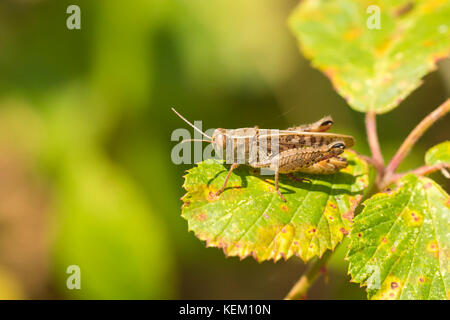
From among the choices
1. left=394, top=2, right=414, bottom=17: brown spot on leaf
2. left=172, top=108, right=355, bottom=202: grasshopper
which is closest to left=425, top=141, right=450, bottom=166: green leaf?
left=172, top=108, right=355, bottom=202: grasshopper

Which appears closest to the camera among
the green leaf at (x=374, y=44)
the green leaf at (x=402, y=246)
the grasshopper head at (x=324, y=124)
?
A: the green leaf at (x=402, y=246)

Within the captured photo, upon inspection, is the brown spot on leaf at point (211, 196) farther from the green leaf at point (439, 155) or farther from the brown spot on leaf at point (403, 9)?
the brown spot on leaf at point (403, 9)

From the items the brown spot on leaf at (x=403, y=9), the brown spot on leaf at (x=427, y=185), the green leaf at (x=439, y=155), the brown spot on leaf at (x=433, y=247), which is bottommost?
the brown spot on leaf at (x=433, y=247)

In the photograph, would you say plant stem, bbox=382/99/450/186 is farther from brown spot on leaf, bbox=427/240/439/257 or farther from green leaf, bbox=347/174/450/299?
brown spot on leaf, bbox=427/240/439/257

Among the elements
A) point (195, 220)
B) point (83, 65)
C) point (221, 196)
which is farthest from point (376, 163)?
point (83, 65)

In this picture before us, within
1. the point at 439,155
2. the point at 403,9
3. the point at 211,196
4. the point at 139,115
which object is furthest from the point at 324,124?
the point at 139,115

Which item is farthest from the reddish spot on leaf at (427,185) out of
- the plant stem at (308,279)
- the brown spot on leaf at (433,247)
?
the plant stem at (308,279)

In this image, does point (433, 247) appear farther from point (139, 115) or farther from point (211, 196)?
point (139, 115)
